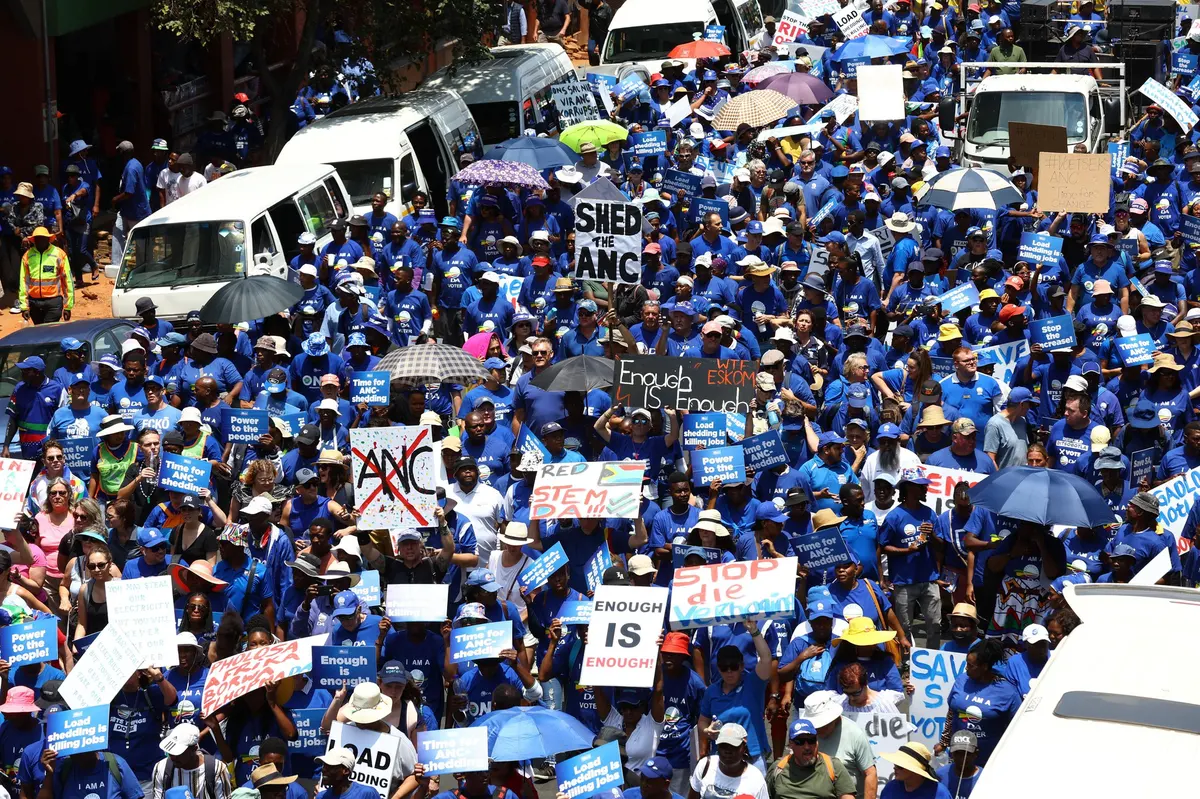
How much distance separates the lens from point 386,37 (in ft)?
Answer: 87.3

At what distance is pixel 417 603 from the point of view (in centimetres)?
1212

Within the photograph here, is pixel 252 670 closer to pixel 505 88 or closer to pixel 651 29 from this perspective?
pixel 505 88

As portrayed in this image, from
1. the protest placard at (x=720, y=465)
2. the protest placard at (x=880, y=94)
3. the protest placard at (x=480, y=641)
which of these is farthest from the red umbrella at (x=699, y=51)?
the protest placard at (x=480, y=641)

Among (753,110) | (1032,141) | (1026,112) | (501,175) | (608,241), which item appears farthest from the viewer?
(753,110)

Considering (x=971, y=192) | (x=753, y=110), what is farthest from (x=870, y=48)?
(x=971, y=192)

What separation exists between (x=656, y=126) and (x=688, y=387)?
11084 millimetres

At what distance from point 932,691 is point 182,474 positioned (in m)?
5.50

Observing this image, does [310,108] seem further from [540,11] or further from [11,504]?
[11,504]

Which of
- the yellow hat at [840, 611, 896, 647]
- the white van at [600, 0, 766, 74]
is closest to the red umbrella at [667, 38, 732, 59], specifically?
the white van at [600, 0, 766, 74]

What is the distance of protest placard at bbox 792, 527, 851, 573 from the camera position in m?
12.2

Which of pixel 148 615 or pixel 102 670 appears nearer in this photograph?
pixel 102 670

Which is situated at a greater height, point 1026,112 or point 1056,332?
point 1026,112

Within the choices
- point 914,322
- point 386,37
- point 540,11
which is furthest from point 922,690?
point 540,11

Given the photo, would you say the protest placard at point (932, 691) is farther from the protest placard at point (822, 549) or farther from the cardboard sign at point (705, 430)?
the cardboard sign at point (705, 430)
